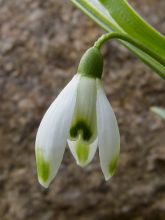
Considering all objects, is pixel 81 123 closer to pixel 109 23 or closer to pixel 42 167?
pixel 42 167

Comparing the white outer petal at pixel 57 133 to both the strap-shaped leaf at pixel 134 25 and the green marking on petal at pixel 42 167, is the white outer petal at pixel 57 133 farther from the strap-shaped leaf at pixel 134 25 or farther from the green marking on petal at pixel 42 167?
the strap-shaped leaf at pixel 134 25

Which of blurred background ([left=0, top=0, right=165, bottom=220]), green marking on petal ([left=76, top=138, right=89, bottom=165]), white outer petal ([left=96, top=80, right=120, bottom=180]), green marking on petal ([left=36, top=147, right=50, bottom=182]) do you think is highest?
green marking on petal ([left=36, top=147, right=50, bottom=182])

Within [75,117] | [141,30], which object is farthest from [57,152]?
[141,30]

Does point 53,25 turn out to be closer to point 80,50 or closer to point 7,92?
point 80,50

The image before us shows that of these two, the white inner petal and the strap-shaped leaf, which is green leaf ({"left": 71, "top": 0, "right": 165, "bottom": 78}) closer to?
the strap-shaped leaf

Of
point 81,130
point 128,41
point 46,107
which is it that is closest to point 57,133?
point 81,130

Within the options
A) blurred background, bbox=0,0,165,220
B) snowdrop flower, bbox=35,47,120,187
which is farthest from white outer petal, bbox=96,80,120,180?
blurred background, bbox=0,0,165,220
